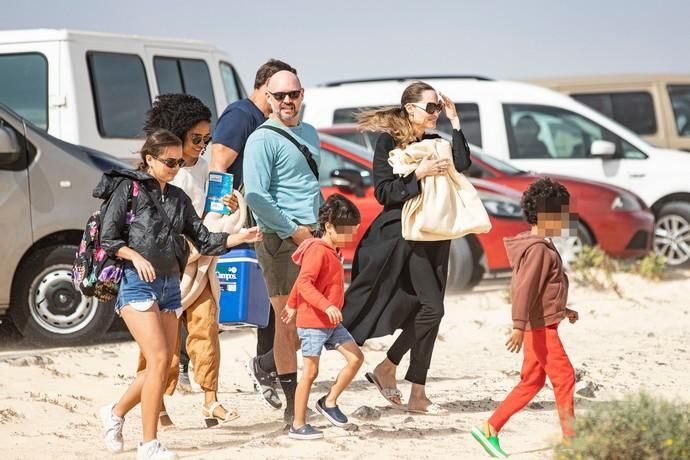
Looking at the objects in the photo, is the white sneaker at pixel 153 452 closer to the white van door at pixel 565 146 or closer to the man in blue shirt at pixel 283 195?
the man in blue shirt at pixel 283 195

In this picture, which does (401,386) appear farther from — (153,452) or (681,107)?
(681,107)

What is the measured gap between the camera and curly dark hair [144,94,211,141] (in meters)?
7.19

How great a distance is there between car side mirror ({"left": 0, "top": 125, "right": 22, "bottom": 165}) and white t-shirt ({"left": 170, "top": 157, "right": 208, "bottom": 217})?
10.0 ft

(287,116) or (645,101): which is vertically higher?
(287,116)

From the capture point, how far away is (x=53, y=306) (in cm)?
1075

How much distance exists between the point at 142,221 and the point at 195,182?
3.69ft

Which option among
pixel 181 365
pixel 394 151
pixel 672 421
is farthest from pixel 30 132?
pixel 672 421

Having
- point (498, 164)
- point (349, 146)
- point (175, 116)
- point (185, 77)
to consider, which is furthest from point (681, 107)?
point (175, 116)

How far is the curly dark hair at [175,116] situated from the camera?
7.19m

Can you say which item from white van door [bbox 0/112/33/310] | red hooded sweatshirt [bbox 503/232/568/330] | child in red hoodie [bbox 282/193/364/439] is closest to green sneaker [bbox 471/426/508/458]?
red hooded sweatshirt [bbox 503/232/568/330]

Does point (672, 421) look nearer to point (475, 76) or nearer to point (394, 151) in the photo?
point (394, 151)

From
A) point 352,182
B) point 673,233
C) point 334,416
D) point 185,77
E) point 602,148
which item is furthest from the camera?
point 673,233

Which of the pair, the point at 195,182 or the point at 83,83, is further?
the point at 83,83

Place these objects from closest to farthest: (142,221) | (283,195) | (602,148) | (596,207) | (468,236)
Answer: (142,221) → (283,195) → (468,236) → (596,207) → (602,148)
